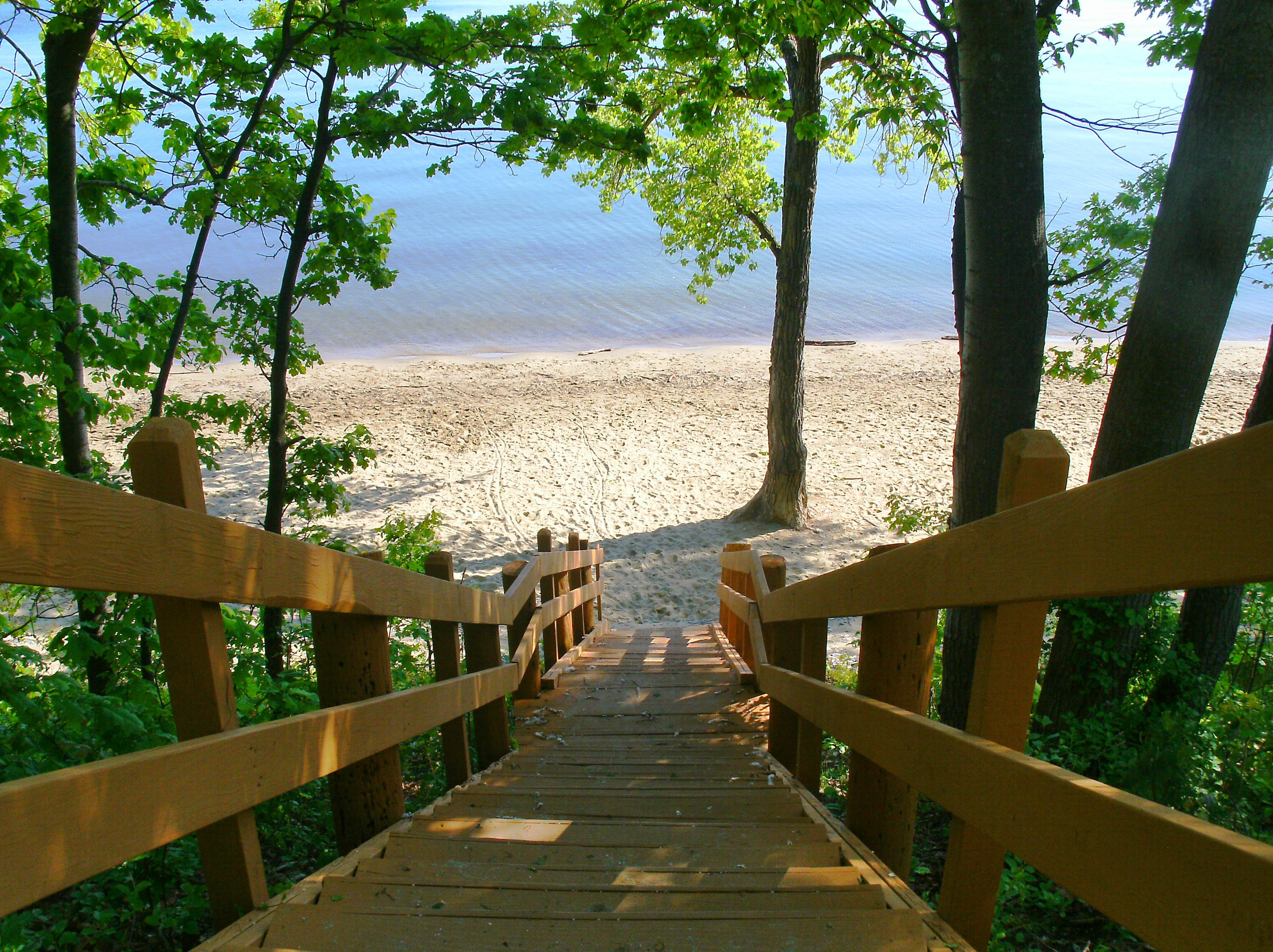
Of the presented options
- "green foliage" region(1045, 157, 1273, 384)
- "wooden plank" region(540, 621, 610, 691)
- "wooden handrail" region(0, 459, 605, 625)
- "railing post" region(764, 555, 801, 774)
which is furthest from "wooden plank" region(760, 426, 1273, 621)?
"green foliage" region(1045, 157, 1273, 384)

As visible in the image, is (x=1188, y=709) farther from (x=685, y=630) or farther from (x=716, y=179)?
(x=716, y=179)

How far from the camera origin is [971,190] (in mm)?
4469

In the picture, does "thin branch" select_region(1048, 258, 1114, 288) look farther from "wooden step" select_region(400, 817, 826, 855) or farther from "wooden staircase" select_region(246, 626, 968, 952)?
"wooden step" select_region(400, 817, 826, 855)

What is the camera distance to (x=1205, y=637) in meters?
4.10

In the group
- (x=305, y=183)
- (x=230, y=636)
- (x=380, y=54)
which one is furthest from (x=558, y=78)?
(x=230, y=636)

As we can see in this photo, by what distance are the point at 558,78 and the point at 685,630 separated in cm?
601

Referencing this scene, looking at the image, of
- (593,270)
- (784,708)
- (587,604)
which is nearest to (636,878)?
(784,708)

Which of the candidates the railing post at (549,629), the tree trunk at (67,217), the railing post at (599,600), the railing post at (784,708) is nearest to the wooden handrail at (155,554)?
the railing post at (784,708)

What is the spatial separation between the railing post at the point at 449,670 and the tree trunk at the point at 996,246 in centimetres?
255

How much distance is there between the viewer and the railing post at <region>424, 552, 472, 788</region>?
3.37 metres

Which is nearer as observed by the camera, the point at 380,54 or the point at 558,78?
the point at 380,54

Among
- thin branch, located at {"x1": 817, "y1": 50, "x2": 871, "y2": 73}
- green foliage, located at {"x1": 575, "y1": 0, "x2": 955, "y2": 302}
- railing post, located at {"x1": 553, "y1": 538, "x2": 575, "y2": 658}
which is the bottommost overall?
railing post, located at {"x1": 553, "y1": 538, "x2": 575, "y2": 658}

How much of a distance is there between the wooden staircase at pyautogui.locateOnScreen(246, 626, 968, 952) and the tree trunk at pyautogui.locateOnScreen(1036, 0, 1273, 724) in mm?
1690

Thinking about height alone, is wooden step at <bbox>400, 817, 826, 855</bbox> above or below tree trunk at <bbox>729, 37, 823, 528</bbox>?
below
